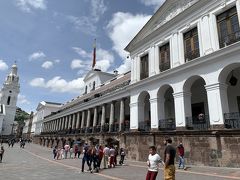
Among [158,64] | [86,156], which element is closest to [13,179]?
[86,156]

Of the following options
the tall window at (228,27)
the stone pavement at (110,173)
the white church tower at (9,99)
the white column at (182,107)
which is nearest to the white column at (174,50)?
the white column at (182,107)

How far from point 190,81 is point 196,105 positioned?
343cm

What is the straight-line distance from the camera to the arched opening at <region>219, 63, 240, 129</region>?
12148 millimetres

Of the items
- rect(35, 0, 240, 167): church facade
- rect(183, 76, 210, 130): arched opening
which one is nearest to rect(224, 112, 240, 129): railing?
rect(35, 0, 240, 167): church facade

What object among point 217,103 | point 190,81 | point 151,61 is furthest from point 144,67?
point 217,103

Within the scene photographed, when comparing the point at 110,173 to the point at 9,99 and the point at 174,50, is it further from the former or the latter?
the point at 9,99

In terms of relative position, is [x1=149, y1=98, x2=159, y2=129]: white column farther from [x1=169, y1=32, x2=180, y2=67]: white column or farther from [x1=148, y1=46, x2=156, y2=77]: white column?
[x1=169, y1=32, x2=180, y2=67]: white column

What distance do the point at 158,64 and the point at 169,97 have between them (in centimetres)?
408

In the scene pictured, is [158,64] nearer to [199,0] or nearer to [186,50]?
[186,50]

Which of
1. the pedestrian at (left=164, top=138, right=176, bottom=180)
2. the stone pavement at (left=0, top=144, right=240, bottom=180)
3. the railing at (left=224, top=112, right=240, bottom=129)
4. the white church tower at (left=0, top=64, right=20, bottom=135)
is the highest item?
the white church tower at (left=0, top=64, right=20, bottom=135)

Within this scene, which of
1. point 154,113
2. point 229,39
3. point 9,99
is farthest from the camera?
point 9,99

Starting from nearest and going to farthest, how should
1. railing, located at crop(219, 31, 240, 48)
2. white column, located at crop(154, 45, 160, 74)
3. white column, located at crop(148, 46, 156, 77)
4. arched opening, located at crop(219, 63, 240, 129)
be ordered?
arched opening, located at crop(219, 63, 240, 129) → railing, located at crop(219, 31, 240, 48) → white column, located at crop(154, 45, 160, 74) → white column, located at crop(148, 46, 156, 77)

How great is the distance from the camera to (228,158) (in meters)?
11.4

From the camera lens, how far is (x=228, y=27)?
1329cm
